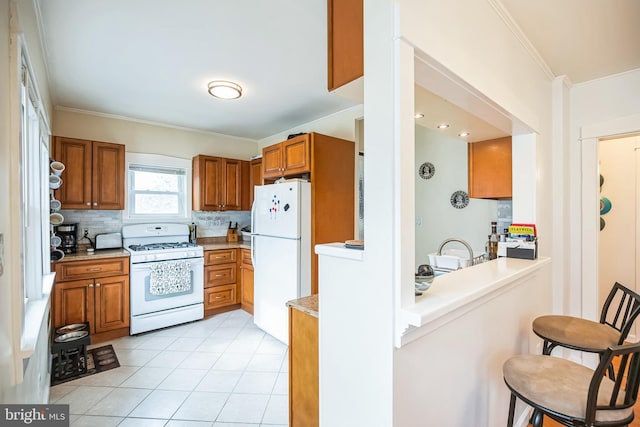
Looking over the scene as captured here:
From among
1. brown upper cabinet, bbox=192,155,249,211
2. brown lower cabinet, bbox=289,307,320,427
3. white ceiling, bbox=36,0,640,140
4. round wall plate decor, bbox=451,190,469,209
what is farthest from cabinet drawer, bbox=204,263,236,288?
round wall plate decor, bbox=451,190,469,209

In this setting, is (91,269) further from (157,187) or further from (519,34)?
(519,34)

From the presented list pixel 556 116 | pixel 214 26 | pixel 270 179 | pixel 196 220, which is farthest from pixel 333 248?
pixel 196 220

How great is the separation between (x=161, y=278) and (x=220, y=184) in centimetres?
155

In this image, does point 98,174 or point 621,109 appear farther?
point 98,174

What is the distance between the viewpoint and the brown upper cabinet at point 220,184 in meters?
4.09

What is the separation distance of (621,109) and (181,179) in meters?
4.88

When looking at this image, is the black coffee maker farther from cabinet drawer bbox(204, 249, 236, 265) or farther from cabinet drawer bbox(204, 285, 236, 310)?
cabinet drawer bbox(204, 285, 236, 310)

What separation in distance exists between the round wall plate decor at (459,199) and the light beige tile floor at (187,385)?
2.65 meters

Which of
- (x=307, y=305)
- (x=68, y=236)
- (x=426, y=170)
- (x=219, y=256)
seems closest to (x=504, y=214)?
(x=426, y=170)

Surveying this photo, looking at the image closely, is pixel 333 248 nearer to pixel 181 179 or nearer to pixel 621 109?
pixel 621 109

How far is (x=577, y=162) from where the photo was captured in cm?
246

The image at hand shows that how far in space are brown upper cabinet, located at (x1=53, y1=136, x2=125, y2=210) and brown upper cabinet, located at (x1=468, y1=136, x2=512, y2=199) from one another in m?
3.90

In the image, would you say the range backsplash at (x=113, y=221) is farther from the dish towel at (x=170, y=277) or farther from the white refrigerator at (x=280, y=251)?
the white refrigerator at (x=280, y=251)

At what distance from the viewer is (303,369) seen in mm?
1529
